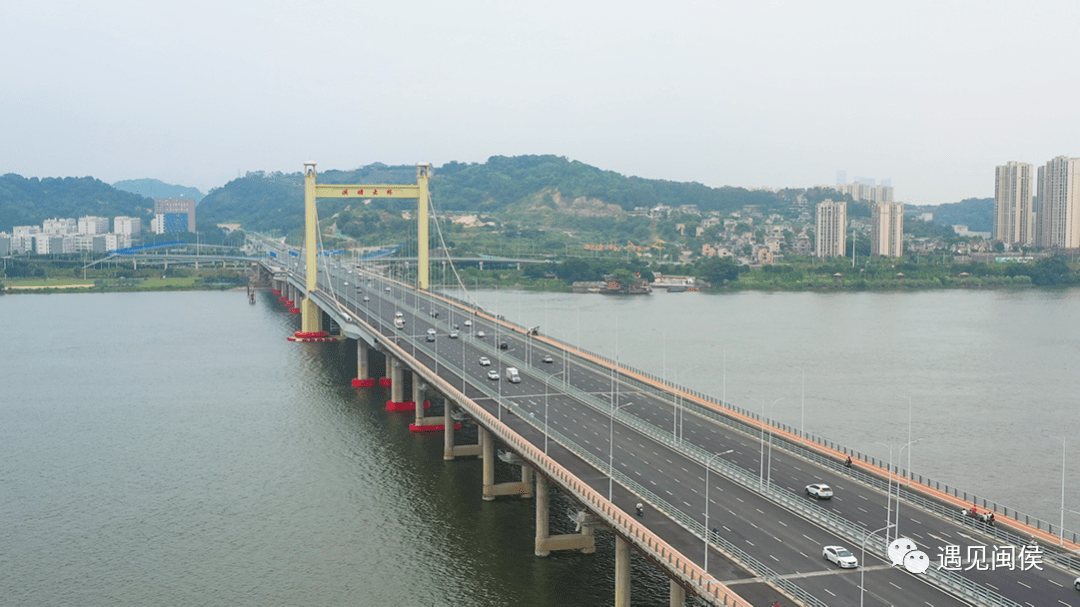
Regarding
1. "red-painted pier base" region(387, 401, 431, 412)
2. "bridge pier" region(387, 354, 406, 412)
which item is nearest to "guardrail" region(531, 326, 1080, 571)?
"red-painted pier base" region(387, 401, 431, 412)

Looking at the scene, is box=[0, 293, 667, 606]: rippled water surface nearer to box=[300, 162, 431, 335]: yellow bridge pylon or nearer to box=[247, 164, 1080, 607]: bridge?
box=[247, 164, 1080, 607]: bridge

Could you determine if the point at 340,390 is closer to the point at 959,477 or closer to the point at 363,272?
the point at 959,477

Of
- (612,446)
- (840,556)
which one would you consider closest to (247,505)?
(612,446)

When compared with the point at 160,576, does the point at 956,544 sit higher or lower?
higher

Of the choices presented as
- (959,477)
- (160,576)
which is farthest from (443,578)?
(959,477)

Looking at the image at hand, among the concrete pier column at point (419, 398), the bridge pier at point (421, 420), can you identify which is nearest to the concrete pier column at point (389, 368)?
the concrete pier column at point (419, 398)

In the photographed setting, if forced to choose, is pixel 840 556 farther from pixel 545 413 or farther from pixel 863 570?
pixel 545 413

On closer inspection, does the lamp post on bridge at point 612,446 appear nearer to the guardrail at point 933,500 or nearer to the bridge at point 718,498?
the bridge at point 718,498
